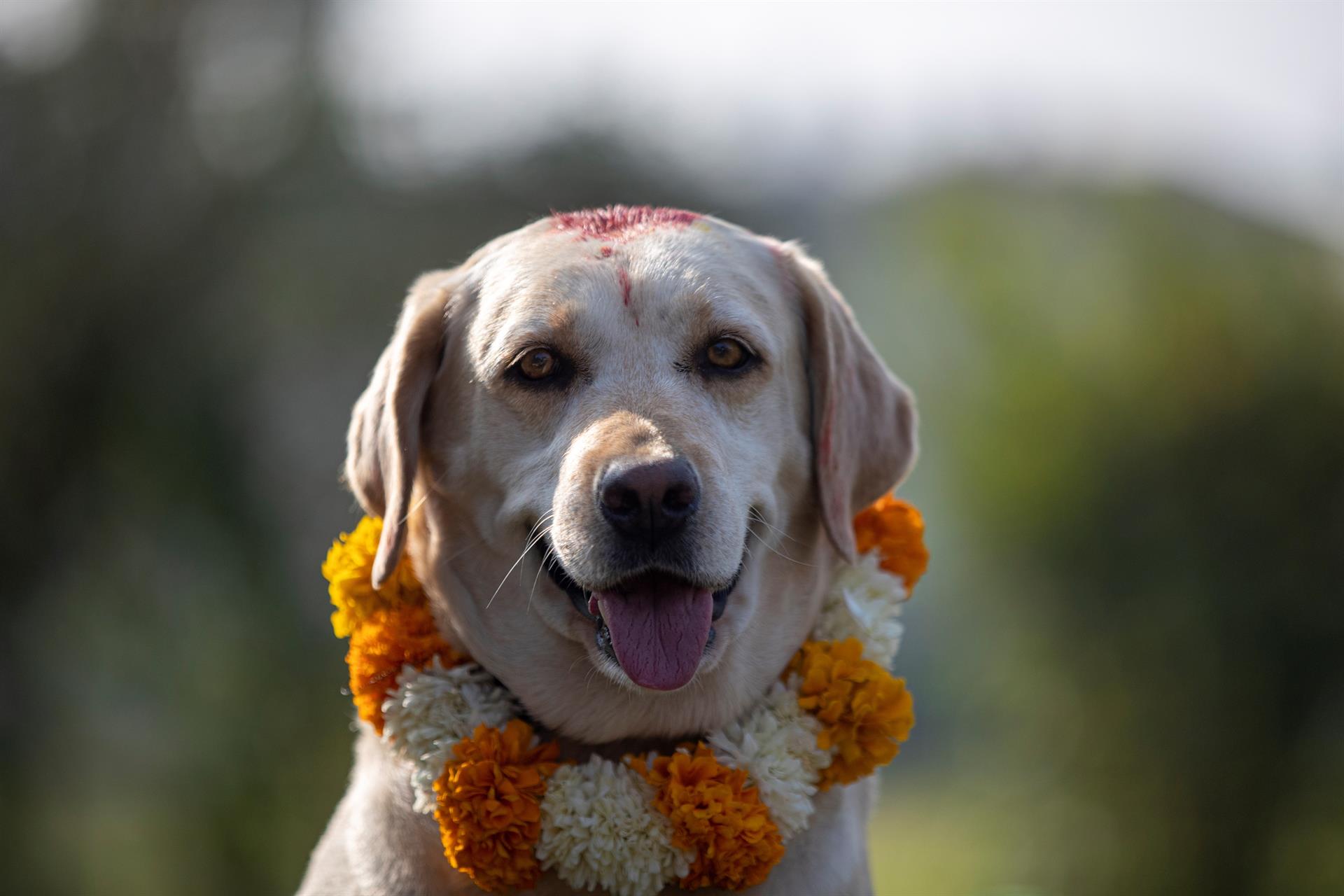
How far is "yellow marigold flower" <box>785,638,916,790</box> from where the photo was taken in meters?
3.44

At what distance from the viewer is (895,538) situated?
13.2ft

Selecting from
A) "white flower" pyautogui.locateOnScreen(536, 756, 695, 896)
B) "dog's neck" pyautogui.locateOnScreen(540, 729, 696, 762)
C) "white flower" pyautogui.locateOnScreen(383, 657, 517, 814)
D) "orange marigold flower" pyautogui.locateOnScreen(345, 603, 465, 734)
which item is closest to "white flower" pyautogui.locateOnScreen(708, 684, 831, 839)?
"dog's neck" pyautogui.locateOnScreen(540, 729, 696, 762)

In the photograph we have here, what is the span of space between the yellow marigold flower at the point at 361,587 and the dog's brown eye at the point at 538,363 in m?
0.73

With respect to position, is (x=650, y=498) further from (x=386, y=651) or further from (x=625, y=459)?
(x=386, y=651)

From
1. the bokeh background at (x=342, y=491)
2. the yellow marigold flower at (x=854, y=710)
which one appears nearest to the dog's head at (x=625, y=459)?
the yellow marigold flower at (x=854, y=710)

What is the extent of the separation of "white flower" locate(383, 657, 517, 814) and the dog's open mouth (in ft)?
1.53

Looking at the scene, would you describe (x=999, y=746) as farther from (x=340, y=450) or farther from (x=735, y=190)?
(x=735, y=190)

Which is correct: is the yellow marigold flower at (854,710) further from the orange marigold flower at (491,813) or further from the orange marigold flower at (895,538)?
the orange marigold flower at (491,813)

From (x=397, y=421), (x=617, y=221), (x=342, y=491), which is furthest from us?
(x=342, y=491)

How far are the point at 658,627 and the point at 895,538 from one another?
3.93 ft

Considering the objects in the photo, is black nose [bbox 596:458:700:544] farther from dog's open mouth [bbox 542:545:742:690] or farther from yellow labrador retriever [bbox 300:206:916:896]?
dog's open mouth [bbox 542:545:742:690]

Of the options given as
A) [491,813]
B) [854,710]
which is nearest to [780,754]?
[854,710]

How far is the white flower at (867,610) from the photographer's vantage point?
3.69m

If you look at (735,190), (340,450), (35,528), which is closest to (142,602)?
(35,528)
